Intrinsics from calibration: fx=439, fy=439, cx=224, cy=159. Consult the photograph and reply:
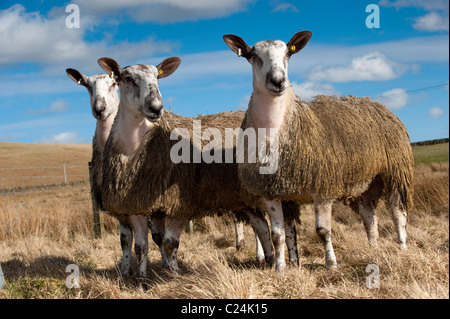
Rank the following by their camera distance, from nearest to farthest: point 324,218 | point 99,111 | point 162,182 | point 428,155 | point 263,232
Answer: point 324,218 → point 162,182 → point 99,111 → point 263,232 → point 428,155

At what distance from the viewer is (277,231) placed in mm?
5141

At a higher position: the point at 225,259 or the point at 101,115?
the point at 101,115

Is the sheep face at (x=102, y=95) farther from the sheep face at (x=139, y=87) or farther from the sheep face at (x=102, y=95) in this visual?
the sheep face at (x=139, y=87)

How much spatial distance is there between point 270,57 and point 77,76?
3103 millimetres

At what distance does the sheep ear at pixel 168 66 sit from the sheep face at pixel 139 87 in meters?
0.15

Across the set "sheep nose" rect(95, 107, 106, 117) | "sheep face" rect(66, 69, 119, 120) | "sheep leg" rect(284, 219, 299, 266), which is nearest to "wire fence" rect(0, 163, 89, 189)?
"sheep face" rect(66, 69, 119, 120)

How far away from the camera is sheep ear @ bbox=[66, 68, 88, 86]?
251 inches

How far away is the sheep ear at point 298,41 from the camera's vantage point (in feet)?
17.0

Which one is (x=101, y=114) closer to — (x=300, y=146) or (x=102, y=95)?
(x=102, y=95)

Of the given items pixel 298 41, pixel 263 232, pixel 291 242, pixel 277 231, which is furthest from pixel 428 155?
pixel 277 231
